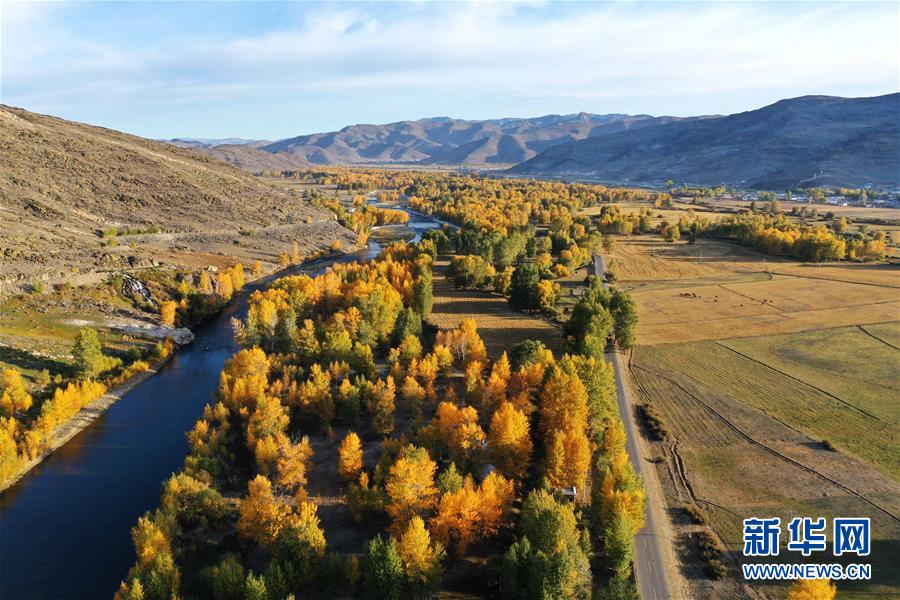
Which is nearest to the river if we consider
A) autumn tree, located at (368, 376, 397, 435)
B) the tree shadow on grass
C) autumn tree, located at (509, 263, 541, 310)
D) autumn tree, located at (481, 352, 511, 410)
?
the tree shadow on grass

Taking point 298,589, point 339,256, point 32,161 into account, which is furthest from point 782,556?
point 32,161

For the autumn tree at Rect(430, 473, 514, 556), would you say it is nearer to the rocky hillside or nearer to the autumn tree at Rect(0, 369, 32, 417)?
the autumn tree at Rect(0, 369, 32, 417)

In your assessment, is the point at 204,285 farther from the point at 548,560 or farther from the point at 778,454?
the point at 778,454

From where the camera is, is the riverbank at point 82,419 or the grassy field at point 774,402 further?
the riverbank at point 82,419

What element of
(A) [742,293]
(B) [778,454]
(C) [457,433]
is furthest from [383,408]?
(A) [742,293]

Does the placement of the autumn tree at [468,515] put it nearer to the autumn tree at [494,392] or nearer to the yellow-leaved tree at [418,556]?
the yellow-leaved tree at [418,556]

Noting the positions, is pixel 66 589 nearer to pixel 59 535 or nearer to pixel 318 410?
pixel 59 535

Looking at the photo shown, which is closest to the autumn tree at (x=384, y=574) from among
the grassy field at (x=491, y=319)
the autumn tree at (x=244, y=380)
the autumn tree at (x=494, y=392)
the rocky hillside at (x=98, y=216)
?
the autumn tree at (x=494, y=392)
